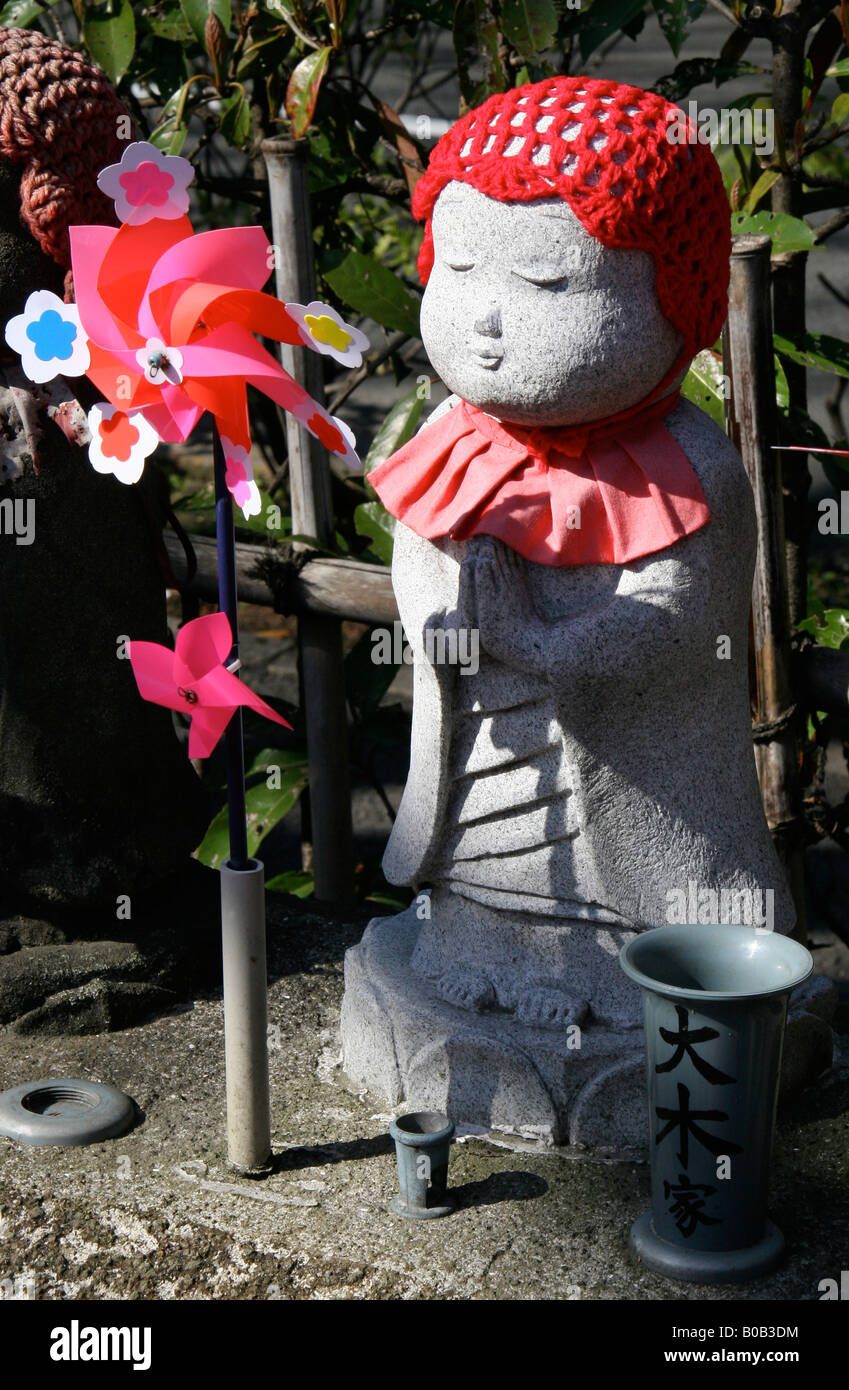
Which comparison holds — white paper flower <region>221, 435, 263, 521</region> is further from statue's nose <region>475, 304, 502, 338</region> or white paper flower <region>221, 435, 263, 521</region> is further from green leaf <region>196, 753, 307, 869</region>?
green leaf <region>196, 753, 307, 869</region>

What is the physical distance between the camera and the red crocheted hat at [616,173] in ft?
7.12

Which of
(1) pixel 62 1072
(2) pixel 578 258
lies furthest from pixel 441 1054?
(2) pixel 578 258

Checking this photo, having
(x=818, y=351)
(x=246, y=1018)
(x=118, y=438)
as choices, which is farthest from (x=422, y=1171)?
(x=818, y=351)

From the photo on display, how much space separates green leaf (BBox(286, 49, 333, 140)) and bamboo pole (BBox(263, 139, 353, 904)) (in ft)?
0.36

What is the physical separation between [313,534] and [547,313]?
122cm

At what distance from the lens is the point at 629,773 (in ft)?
7.95

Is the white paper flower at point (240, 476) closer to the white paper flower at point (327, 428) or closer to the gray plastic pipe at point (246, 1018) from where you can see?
the white paper flower at point (327, 428)

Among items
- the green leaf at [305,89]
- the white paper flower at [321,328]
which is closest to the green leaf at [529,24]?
the green leaf at [305,89]

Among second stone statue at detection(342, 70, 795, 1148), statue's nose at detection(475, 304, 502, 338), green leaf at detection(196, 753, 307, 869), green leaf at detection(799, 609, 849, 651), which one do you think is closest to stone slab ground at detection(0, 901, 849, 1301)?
second stone statue at detection(342, 70, 795, 1148)

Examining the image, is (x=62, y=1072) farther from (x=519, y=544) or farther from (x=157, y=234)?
(x=157, y=234)

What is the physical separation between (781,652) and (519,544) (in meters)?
0.78

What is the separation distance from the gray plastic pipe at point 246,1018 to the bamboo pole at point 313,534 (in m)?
1.04

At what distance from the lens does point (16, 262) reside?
265 centimetres

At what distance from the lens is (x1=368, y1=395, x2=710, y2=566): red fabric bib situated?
91.3 inches
